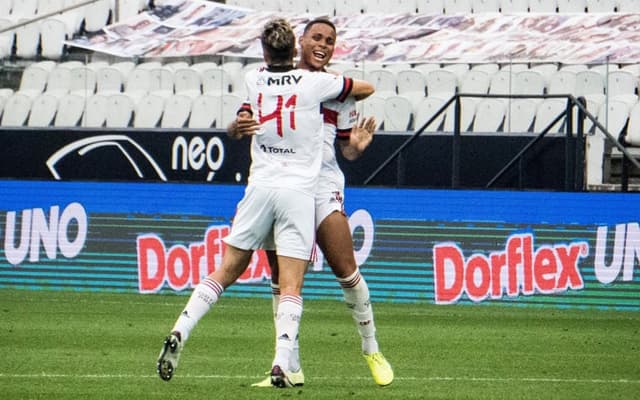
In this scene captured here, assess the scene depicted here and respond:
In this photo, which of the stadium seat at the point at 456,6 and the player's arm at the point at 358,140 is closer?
the player's arm at the point at 358,140

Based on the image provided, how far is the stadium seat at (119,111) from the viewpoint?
721 inches

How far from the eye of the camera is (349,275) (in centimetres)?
853

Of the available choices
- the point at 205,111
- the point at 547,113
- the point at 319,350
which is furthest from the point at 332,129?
the point at 205,111

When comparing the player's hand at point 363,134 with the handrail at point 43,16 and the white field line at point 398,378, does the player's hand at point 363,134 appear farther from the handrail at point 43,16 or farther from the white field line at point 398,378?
the handrail at point 43,16

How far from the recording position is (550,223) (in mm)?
14938

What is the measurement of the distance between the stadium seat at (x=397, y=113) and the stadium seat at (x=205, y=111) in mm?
2081

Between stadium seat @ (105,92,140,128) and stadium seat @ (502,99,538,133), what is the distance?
483 centimetres

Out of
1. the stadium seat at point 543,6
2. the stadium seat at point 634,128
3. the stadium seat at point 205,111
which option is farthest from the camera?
the stadium seat at point 543,6

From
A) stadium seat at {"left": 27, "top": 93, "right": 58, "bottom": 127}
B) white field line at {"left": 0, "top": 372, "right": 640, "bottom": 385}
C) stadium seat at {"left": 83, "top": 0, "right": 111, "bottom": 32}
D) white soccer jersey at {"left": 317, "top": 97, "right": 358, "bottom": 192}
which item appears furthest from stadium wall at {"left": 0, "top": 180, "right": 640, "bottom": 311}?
white soccer jersey at {"left": 317, "top": 97, "right": 358, "bottom": 192}

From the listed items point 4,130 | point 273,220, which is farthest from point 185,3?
point 273,220

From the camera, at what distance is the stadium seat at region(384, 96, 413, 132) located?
17734 mm

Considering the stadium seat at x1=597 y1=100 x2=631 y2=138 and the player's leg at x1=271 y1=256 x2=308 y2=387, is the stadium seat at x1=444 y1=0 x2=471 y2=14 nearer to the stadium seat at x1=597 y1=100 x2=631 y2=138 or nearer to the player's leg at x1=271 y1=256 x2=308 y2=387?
the stadium seat at x1=597 y1=100 x2=631 y2=138

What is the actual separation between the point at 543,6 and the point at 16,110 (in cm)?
834

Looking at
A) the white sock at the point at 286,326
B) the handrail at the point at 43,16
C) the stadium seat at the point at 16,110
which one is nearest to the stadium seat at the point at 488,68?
the stadium seat at the point at 16,110
